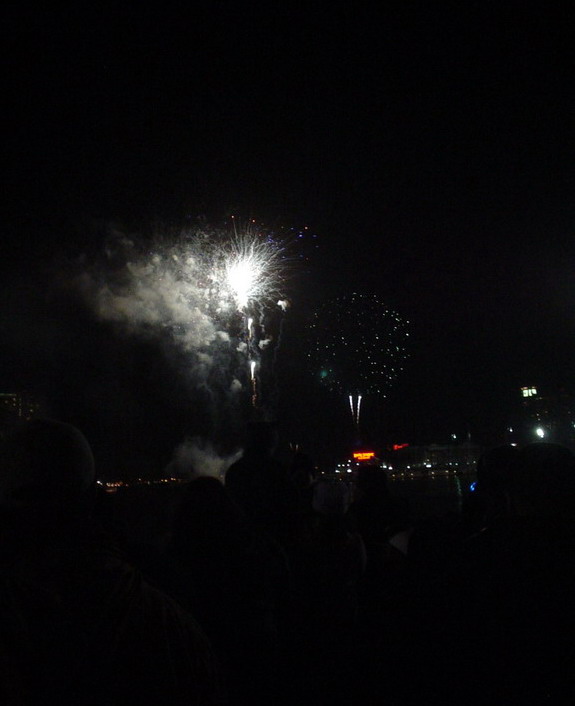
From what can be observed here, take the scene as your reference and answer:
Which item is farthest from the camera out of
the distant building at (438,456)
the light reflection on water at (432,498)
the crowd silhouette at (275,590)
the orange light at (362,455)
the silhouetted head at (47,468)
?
the orange light at (362,455)

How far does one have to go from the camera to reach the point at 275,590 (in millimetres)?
2846

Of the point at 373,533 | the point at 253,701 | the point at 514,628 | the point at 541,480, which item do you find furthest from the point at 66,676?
the point at 373,533

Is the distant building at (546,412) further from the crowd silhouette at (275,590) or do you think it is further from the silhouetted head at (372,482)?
the crowd silhouette at (275,590)

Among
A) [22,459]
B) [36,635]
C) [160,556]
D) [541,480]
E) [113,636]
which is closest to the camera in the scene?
[36,635]

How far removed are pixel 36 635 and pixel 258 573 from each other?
5.27ft

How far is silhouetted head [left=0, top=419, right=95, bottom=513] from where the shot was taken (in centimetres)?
150

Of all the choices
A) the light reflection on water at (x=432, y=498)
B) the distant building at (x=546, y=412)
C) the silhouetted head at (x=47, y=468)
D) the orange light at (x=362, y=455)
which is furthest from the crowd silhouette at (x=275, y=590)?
the orange light at (x=362, y=455)

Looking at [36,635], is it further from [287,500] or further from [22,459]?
[287,500]

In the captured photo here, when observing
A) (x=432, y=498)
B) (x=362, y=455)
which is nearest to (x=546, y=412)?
(x=362, y=455)

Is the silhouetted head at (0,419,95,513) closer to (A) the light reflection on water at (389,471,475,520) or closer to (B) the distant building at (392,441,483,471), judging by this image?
(A) the light reflection on water at (389,471,475,520)

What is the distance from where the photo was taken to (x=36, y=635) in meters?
1.11

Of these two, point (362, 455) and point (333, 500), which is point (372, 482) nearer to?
point (333, 500)

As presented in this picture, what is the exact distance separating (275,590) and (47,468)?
67.6 inches

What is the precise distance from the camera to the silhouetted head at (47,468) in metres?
1.50
